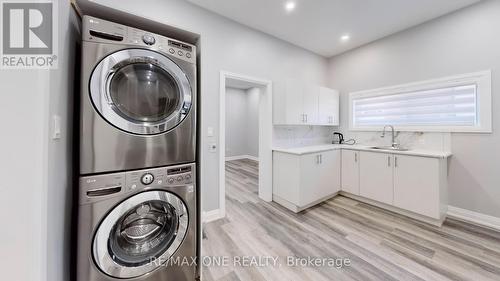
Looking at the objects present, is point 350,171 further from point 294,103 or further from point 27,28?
point 27,28

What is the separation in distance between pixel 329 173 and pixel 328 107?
1308 mm

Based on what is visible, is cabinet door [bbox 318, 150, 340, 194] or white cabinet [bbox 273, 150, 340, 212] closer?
white cabinet [bbox 273, 150, 340, 212]

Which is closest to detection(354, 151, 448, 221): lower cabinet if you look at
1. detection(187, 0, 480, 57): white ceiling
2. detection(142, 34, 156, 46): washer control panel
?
detection(187, 0, 480, 57): white ceiling

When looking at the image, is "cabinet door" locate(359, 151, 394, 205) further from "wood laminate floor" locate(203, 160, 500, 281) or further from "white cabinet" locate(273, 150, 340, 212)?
"white cabinet" locate(273, 150, 340, 212)

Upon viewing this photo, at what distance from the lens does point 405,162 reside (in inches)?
95.7

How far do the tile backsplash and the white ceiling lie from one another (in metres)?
1.59

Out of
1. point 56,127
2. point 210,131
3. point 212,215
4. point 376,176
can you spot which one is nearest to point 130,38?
point 56,127

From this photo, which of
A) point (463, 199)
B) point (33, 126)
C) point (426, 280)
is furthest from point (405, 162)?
point (33, 126)

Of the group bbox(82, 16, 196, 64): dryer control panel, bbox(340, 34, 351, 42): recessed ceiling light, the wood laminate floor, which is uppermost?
bbox(340, 34, 351, 42): recessed ceiling light

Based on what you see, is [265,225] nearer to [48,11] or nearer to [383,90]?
[48,11]

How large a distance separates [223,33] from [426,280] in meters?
3.34

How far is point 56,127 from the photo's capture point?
825 millimetres

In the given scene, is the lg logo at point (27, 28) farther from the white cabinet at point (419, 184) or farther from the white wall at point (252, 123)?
the white wall at point (252, 123)

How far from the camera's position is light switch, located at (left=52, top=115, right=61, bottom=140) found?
796mm
